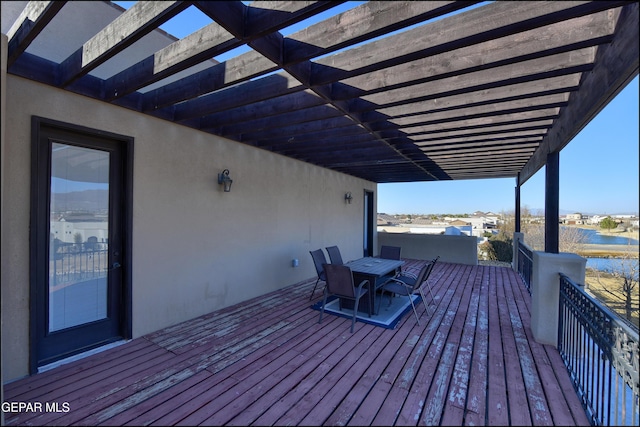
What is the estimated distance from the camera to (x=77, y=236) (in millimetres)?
2742

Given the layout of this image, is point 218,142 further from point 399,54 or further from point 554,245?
point 554,245

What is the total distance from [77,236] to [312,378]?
8.51 feet

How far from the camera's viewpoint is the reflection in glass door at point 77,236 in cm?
261

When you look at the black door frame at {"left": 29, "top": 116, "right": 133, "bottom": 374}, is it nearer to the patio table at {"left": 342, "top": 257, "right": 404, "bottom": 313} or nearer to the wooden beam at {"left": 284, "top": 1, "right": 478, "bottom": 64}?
the wooden beam at {"left": 284, "top": 1, "right": 478, "bottom": 64}

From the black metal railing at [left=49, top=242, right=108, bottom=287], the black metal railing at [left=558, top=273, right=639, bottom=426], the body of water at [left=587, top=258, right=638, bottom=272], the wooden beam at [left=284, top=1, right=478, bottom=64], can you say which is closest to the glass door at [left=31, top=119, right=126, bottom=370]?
the black metal railing at [left=49, top=242, right=108, bottom=287]

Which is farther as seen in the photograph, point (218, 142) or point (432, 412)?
point (218, 142)

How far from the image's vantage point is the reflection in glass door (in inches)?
103

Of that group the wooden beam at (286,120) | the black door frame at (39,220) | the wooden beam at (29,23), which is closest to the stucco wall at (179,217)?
the black door frame at (39,220)

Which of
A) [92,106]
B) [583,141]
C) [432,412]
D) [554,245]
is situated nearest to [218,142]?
[92,106]

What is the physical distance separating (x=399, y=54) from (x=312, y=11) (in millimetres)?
747

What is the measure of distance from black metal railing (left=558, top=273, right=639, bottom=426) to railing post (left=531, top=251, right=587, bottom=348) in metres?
0.10

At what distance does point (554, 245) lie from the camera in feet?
11.3

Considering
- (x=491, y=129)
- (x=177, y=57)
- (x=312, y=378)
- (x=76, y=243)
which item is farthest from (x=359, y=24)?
(x=76, y=243)

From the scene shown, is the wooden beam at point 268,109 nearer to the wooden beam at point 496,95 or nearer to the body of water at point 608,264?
the wooden beam at point 496,95
